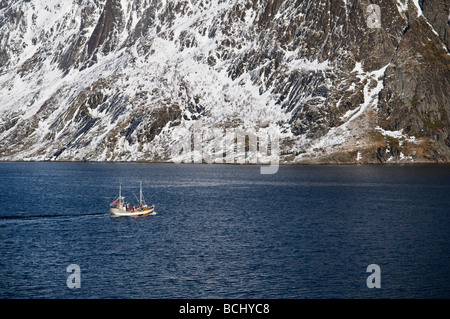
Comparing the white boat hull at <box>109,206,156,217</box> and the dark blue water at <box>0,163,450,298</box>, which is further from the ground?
the white boat hull at <box>109,206,156,217</box>

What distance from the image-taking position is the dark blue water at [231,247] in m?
71.9

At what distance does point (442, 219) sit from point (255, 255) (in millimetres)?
51100

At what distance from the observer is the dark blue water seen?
71875 millimetres

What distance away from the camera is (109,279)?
75562 millimetres
